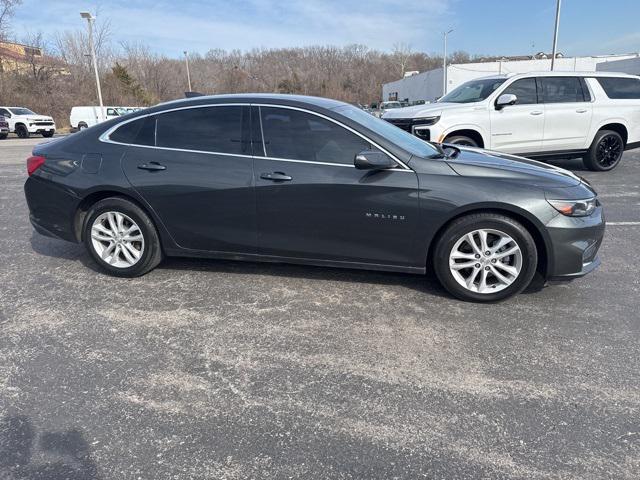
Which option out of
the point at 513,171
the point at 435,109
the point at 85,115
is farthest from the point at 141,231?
the point at 85,115

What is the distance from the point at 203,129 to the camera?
3.94 metres

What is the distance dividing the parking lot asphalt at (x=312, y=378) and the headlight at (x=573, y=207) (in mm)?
722

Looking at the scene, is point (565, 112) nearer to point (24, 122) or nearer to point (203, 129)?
point (203, 129)

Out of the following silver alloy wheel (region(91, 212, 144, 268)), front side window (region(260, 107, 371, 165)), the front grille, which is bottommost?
silver alloy wheel (region(91, 212, 144, 268))

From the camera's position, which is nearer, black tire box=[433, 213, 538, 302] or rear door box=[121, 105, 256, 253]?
black tire box=[433, 213, 538, 302]

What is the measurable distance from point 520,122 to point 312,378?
25.0 feet

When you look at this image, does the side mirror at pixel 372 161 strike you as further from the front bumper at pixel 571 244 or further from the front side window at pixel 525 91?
the front side window at pixel 525 91

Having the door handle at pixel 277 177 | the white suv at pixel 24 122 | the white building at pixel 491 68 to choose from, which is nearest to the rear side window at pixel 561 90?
the door handle at pixel 277 177

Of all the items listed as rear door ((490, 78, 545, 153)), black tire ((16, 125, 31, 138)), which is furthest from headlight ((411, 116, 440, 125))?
black tire ((16, 125, 31, 138))

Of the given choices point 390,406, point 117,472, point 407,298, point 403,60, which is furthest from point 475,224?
point 403,60

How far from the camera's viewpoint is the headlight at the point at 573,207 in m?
3.42

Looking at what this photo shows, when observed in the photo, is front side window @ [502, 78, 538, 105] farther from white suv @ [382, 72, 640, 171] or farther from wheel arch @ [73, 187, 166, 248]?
wheel arch @ [73, 187, 166, 248]

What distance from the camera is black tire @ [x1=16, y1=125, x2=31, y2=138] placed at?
26.6 metres

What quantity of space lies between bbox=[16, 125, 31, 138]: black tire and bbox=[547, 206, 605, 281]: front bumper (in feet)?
101
